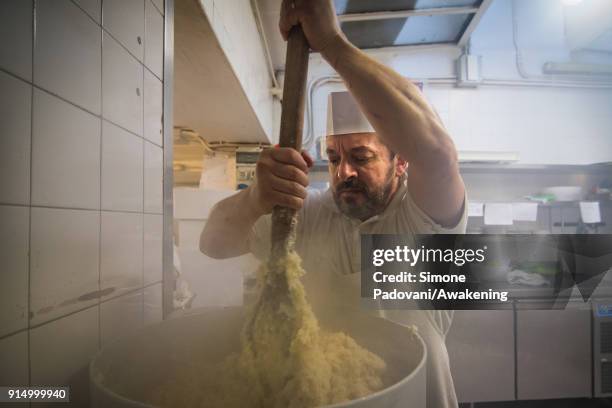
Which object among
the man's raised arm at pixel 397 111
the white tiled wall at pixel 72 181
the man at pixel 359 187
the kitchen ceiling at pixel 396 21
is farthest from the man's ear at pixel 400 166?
the white tiled wall at pixel 72 181

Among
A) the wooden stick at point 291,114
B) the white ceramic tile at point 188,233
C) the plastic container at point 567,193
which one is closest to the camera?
the wooden stick at point 291,114

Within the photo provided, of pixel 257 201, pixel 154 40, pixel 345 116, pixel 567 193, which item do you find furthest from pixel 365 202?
pixel 567 193

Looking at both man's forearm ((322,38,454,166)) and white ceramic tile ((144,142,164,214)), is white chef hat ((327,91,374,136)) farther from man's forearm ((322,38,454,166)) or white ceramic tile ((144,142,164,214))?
white ceramic tile ((144,142,164,214))

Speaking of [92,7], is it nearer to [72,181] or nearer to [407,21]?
[72,181]

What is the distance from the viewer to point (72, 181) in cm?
20

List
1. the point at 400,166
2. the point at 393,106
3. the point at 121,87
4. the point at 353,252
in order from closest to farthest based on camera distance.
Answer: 1. the point at 121,87
2. the point at 393,106
3. the point at 353,252
4. the point at 400,166

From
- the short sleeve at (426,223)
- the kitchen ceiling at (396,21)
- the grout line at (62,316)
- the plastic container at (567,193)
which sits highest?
the kitchen ceiling at (396,21)

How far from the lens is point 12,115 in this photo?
16cm

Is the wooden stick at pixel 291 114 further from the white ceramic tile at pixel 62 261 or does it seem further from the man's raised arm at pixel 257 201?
the white ceramic tile at pixel 62 261

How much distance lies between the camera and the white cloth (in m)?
0.42

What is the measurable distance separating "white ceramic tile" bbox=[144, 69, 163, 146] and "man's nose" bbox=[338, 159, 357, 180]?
0.34 meters

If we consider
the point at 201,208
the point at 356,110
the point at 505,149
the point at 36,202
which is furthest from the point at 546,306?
the point at 505,149

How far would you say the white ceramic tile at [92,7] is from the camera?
0.21 metres

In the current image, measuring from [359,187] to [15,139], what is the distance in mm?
496
